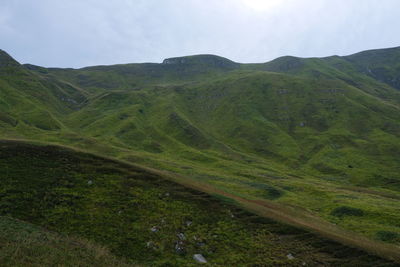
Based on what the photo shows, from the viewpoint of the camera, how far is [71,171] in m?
40.0

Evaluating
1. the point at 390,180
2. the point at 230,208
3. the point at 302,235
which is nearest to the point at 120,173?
the point at 230,208

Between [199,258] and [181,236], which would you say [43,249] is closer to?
[181,236]

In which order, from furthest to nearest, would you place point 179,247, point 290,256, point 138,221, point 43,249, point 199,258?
point 138,221 → point 290,256 → point 179,247 → point 199,258 → point 43,249

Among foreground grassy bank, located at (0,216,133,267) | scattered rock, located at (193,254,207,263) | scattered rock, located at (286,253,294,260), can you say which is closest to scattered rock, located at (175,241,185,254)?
scattered rock, located at (193,254,207,263)

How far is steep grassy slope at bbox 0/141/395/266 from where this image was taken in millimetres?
26891

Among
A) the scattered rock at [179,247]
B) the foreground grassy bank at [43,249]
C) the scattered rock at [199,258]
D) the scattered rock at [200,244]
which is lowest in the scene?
the scattered rock at [199,258]

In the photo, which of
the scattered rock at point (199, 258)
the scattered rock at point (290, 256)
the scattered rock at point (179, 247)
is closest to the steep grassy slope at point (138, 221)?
the scattered rock at point (179, 247)

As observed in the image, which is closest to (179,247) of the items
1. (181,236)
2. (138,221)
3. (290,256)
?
(181,236)

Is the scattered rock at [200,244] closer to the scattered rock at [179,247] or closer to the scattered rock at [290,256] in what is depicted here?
the scattered rock at [179,247]

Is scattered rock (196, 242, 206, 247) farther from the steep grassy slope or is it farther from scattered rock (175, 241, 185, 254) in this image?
scattered rock (175, 241, 185, 254)

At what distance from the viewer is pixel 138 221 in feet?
103

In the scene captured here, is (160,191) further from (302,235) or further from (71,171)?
(302,235)

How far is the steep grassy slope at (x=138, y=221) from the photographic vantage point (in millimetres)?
26891

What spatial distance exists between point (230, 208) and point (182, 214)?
22.2ft
